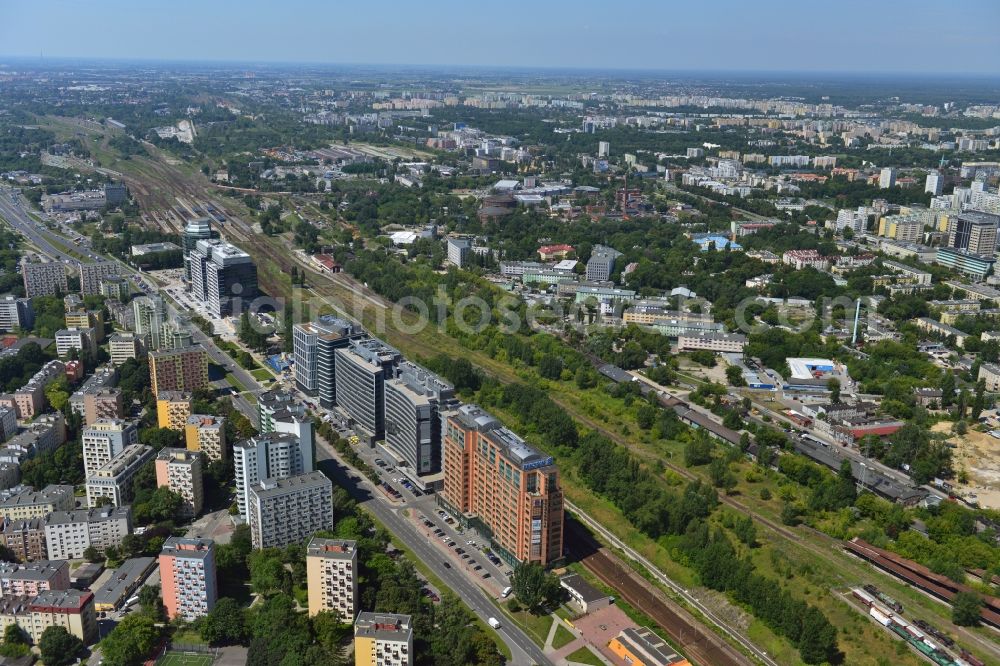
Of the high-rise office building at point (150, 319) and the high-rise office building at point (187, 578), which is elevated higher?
the high-rise office building at point (150, 319)

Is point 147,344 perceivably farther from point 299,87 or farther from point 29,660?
point 299,87

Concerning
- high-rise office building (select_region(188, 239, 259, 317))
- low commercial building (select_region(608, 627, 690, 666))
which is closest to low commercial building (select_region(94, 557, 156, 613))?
low commercial building (select_region(608, 627, 690, 666))

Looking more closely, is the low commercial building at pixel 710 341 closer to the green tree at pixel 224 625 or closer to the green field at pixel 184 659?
the green tree at pixel 224 625

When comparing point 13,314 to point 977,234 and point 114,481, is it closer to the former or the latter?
point 114,481

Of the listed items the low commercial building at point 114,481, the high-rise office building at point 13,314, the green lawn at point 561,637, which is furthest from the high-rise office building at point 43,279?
the green lawn at point 561,637

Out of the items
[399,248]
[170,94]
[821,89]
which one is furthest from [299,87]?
[399,248]

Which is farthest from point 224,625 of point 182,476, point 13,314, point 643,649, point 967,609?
point 13,314

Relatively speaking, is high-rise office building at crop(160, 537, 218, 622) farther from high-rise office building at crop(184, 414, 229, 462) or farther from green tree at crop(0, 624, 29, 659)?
high-rise office building at crop(184, 414, 229, 462)
